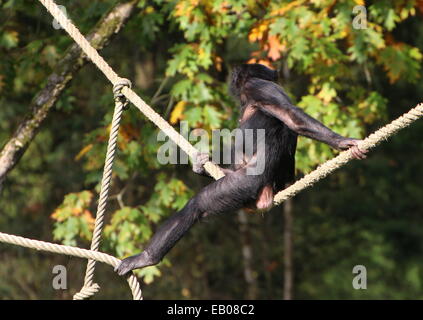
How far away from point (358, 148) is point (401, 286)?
978 cm

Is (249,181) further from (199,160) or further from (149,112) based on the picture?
(149,112)

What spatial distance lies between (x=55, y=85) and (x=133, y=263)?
2629 millimetres

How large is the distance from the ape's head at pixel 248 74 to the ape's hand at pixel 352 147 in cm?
142

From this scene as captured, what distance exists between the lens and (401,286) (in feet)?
43.1

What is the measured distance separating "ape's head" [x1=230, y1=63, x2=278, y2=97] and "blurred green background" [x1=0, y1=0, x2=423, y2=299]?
117 centimetres

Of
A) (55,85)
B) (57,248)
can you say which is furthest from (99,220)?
(55,85)

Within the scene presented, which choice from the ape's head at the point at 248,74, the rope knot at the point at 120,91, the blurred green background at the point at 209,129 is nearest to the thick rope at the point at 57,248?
the blurred green background at the point at 209,129

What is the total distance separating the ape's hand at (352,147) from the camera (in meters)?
4.05

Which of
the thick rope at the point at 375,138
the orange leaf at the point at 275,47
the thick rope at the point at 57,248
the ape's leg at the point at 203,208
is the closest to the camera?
the thick rope at the point at 375,138

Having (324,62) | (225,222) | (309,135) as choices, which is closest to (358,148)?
(309,135)

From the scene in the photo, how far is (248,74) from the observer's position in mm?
5438

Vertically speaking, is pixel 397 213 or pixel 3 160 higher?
pixel 397 213

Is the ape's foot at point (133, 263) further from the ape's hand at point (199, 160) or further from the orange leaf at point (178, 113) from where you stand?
the orange leaf at point (178, 113)
